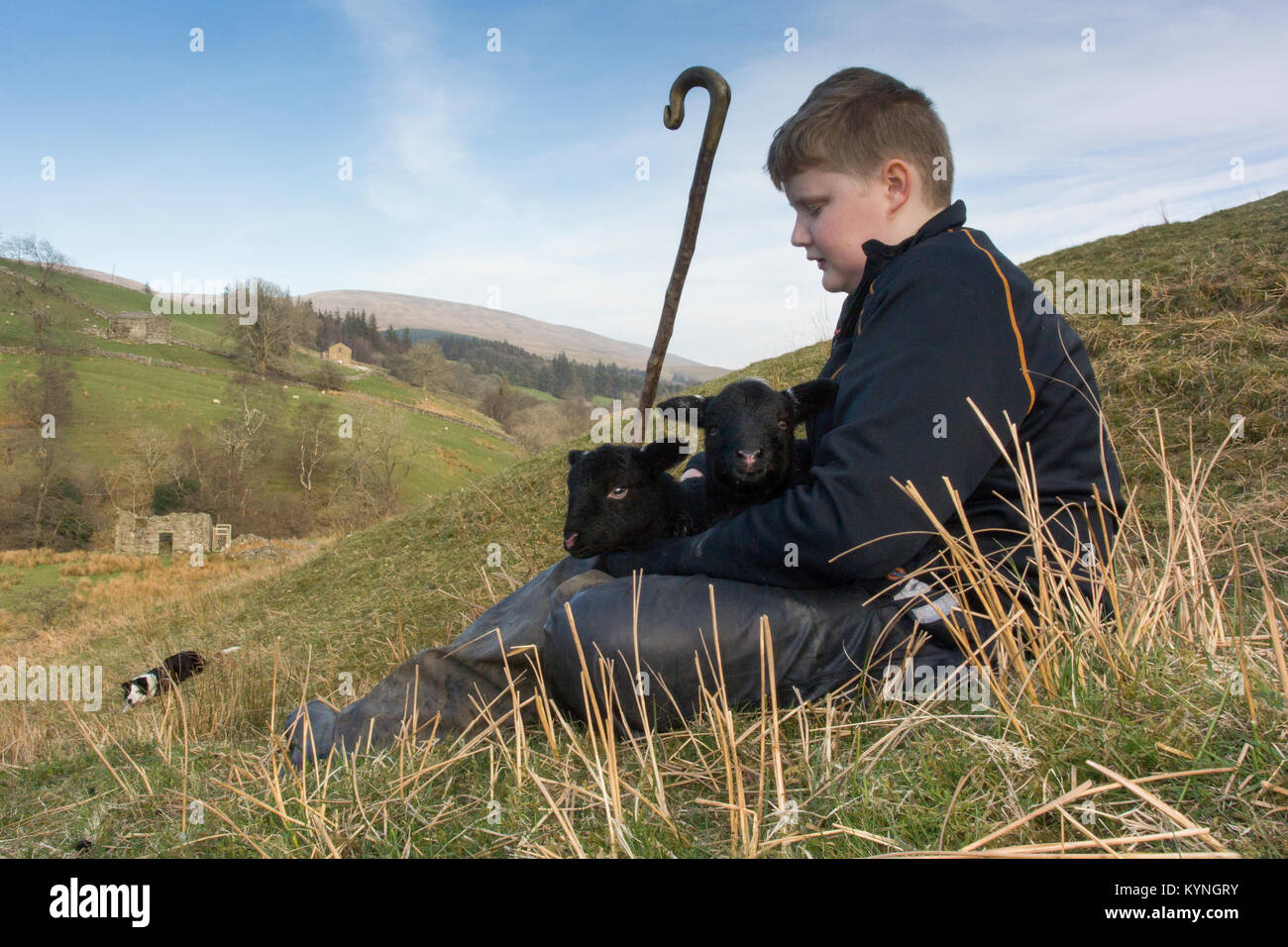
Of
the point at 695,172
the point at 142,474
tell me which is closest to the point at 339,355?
the point at 142,474

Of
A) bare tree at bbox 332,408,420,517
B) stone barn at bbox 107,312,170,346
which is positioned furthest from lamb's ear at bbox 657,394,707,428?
stone barn at bbox 107,312,170,346

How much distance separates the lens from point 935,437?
2584 mm

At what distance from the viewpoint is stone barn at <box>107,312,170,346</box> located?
265ft

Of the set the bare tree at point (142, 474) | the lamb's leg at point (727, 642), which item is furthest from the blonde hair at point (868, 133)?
the bare tree at point (142, 474)

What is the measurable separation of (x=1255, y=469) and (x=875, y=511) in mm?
5756

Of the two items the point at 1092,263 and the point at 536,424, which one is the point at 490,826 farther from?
the point at 536,424

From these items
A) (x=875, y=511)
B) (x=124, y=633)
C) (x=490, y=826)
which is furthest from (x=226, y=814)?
(x=124, y=633)

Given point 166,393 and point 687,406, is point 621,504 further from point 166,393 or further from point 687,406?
point 166,393

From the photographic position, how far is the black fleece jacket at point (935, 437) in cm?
258

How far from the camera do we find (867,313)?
2.98 metres

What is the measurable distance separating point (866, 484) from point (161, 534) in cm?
6134

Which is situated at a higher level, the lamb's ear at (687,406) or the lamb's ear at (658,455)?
the lamb's ear at (687,406)
